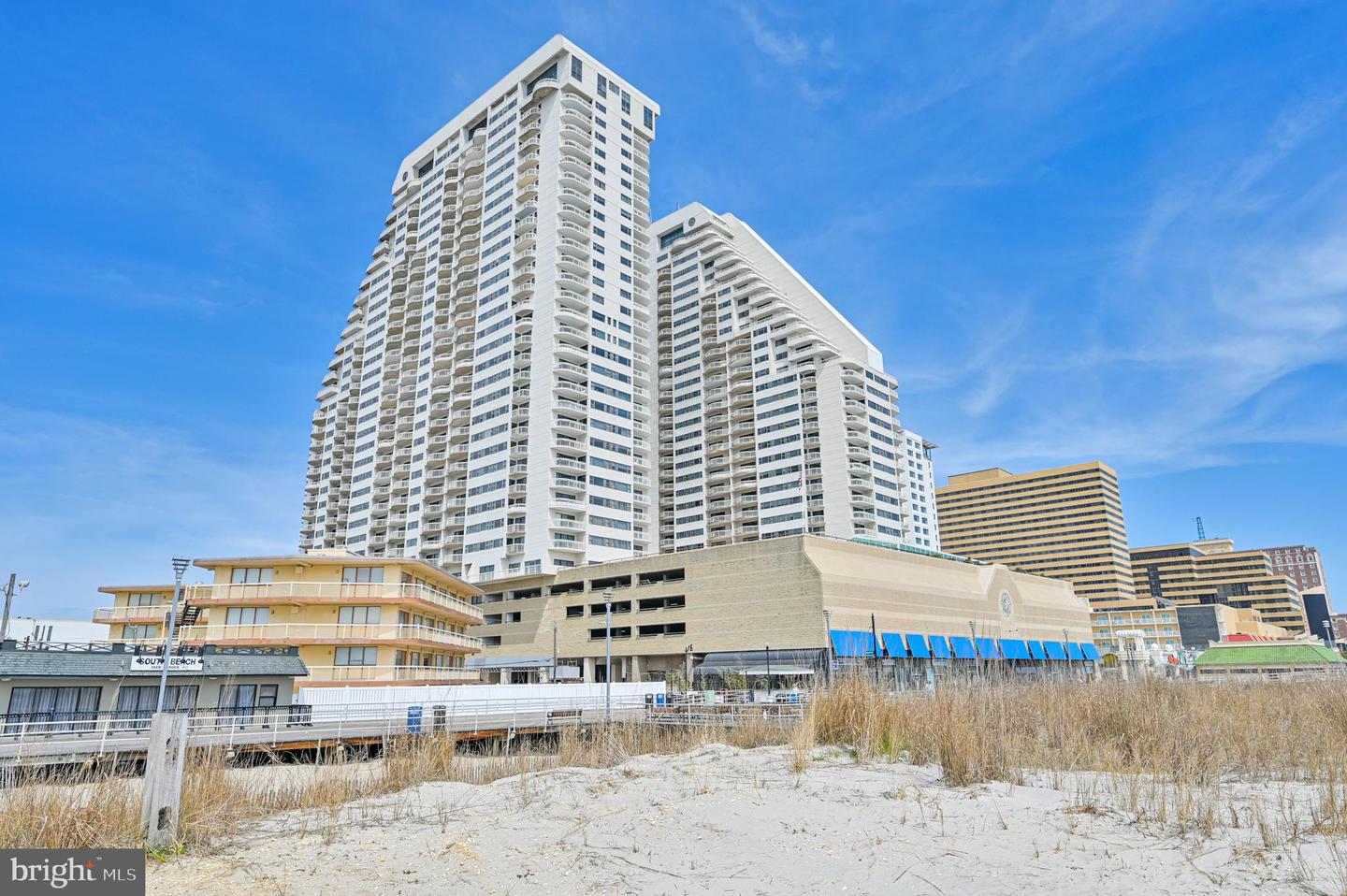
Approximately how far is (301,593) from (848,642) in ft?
134

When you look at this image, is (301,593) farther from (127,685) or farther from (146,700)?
(127,685)

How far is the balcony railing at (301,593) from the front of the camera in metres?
43.9

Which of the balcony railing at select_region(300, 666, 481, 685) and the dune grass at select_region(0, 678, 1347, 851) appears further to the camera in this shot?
the balcony railing at select_region(300, 666, 481, 685)

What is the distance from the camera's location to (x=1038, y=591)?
9625cm

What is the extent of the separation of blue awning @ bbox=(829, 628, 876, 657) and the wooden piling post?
189ft

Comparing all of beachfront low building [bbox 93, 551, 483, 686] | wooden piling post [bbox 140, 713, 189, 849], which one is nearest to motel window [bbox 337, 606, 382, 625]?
beachfront low building [bbox 93, 551, 483, 686]

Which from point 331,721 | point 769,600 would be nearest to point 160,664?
point 331,721

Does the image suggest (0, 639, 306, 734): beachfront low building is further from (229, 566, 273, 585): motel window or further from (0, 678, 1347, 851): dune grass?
(0, 678, 1347, 851): dune grass

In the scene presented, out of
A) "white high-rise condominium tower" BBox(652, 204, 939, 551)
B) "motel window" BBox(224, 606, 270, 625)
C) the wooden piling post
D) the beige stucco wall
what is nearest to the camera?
the wooden piling post

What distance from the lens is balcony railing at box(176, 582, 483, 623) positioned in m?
43.9

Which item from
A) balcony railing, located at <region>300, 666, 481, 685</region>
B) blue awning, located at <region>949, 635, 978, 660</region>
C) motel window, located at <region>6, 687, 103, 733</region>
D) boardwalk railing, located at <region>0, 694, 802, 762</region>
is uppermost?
blue awning, located at <region>949, 635, 978, 660</region>

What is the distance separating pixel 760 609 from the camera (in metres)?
69.0

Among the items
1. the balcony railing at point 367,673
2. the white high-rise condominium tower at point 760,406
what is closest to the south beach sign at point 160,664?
the balcony railing at point 367,673

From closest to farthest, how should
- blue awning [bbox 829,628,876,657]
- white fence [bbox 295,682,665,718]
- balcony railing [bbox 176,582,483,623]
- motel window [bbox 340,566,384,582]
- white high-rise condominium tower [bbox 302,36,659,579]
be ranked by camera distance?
white fence [bbox 295,682,665,718]
balcony railing [bbox 176,582,483,623]
motel window [bbox 340,566,384,582]
blue awning [bbox 829,628,876,657]
white high-rise condominium tower [bbox 302,36,659,579]
